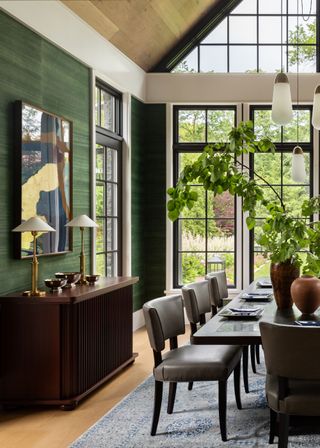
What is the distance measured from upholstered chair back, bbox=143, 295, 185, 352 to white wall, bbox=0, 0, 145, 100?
2.49m

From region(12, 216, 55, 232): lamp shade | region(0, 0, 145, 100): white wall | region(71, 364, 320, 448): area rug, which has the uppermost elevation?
region(0, 0, 145, 100): white wall

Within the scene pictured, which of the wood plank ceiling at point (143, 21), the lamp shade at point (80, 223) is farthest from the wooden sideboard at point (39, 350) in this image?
the wood plank ceiling at point (143, 21)

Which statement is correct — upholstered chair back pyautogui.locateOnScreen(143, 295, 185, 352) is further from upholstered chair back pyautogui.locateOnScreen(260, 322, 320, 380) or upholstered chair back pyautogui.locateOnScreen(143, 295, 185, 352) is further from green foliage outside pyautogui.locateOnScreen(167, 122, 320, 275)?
upholstered chair back pyautogui.locateOnScreen(260, 322, 320, 380)

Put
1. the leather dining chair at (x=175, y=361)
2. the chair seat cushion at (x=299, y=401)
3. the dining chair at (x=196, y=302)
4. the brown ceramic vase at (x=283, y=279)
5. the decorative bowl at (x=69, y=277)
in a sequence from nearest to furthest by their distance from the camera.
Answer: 1. the chair seat cushion at (x=299, y=401)
2. the leather dining chair at (x=175, y=361)
3. the brown ceramic vase at (x=283, y=279)
4. the dining chair at (x=196, y=302)
5. the decorative bowl at (x=69, y=277)

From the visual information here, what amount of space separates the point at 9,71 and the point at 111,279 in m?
2.14

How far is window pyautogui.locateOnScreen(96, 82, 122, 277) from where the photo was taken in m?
7.22

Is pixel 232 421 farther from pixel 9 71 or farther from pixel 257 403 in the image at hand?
pixel 9 71

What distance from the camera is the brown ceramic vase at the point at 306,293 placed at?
4023 mm

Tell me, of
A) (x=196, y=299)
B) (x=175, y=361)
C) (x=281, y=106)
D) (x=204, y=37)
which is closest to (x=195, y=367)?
(x=175, y=361)

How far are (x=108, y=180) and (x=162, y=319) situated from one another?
3.65 meters

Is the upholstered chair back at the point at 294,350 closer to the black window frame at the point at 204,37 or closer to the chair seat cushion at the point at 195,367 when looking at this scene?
the chair seat cushion at the point at 195,367

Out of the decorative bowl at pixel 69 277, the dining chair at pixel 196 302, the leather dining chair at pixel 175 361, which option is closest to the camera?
the leather dining chair at pixel 175 361

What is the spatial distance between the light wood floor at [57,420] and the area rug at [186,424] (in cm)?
11

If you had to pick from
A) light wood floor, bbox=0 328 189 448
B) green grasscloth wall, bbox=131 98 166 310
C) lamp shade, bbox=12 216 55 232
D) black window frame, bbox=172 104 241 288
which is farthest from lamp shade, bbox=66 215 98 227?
black window frame, bbox=172 104 241 288
